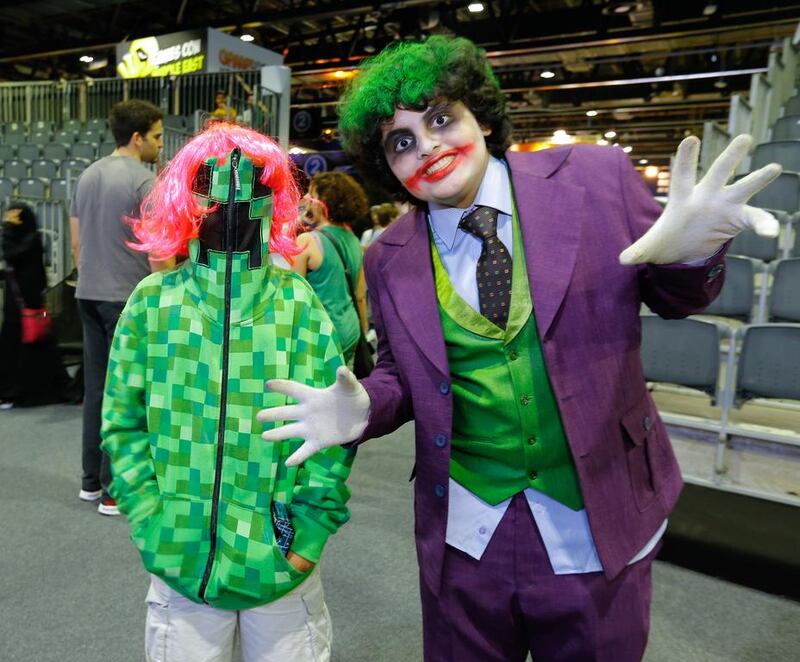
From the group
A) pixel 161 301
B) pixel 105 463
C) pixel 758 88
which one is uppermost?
pixel 758 88

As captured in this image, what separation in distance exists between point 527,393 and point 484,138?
1.64 ft

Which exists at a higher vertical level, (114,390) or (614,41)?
(614,41)

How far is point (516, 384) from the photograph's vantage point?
1.04 meters

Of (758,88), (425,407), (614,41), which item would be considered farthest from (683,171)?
(614,41)

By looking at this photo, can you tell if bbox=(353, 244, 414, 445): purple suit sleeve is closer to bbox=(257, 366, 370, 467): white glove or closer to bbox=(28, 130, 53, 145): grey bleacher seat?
bbox=(257, 366, 370, 467): white glove

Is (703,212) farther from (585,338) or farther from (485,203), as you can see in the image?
(485,203)

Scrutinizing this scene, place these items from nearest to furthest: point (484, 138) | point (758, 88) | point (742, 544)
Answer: point (484, 138) → point (742, 544) → point (758, 88)

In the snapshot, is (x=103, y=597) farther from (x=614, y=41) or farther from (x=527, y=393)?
(x=614, y=41)

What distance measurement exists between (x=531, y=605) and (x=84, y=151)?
10612mm

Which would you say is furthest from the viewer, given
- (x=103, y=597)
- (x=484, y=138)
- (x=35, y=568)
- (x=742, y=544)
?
(x=742, y=544)

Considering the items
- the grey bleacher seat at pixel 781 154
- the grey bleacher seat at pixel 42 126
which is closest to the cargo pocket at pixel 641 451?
the grey bleacher seat at pixel 781 154

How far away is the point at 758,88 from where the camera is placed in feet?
22.5

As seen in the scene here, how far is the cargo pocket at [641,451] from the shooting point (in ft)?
3.51

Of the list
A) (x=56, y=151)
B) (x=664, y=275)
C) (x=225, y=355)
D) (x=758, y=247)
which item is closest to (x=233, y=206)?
(x=225, y=355)
